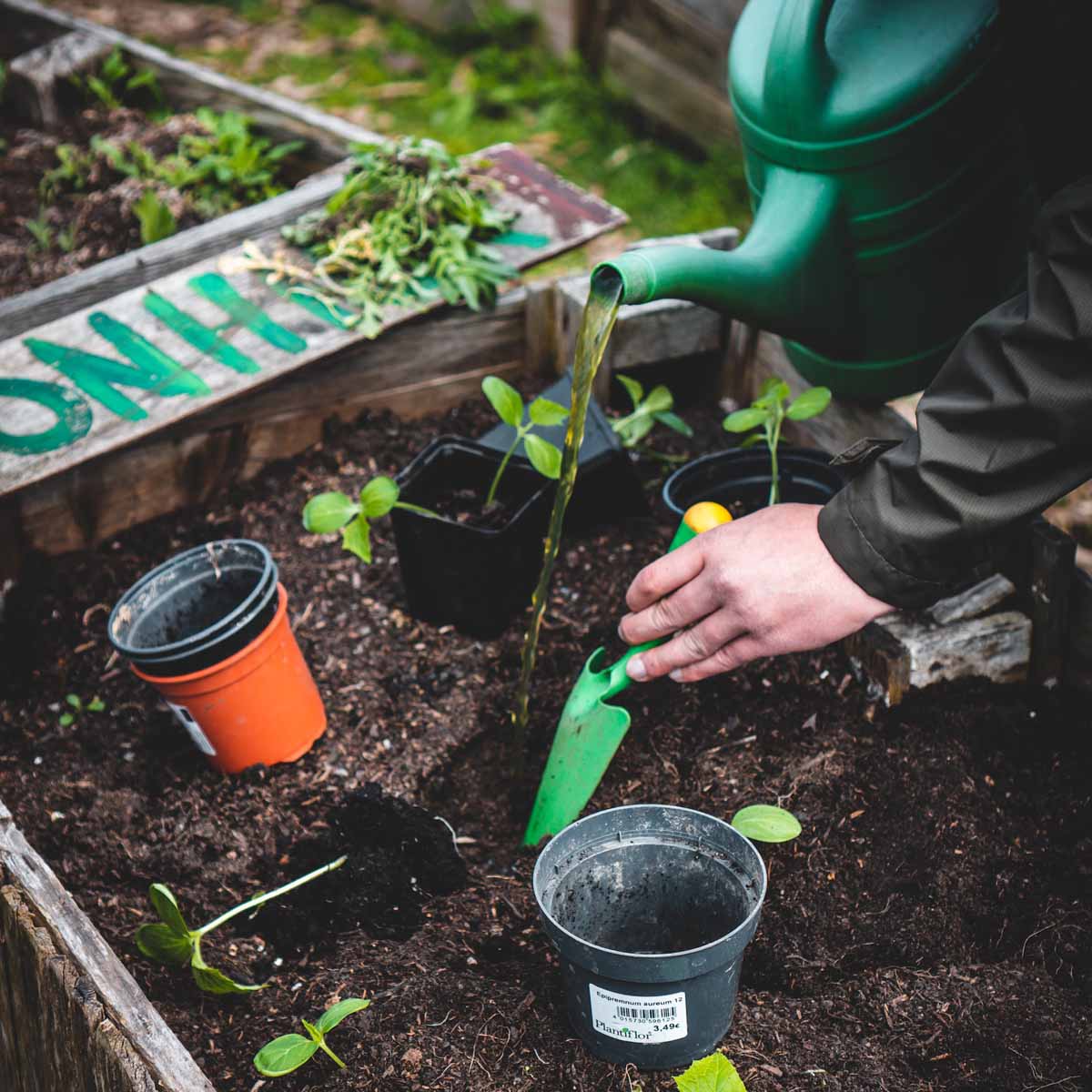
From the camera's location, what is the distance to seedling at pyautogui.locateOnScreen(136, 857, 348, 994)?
1.51m

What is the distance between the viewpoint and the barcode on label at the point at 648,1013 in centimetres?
129

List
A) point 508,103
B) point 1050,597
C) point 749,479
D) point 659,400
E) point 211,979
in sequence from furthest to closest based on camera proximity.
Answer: point 508,103, point 659,400, point 749,479, point 1050,597, point 211,979

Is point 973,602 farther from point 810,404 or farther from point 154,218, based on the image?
point 154,218

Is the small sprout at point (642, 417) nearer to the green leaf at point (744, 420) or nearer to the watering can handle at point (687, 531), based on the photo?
the green leaf at point (744, 420)

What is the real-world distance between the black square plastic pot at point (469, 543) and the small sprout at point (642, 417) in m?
0.31

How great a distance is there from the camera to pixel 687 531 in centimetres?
165

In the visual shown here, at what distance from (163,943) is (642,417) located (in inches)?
54.5

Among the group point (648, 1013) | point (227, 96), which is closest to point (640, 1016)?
point (648, 1013)

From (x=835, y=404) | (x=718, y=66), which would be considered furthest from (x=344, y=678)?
(x=718, y=66)

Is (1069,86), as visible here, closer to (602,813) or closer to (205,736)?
(602,813)

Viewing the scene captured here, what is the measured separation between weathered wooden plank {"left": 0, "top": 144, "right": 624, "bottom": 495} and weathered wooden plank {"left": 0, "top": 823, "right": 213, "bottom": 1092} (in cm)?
91

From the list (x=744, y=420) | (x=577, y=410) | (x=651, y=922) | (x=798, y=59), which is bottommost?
(x=651, y=922)

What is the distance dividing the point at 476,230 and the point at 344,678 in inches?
46.7

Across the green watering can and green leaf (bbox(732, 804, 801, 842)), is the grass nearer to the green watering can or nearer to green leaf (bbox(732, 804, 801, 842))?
the green watering can
